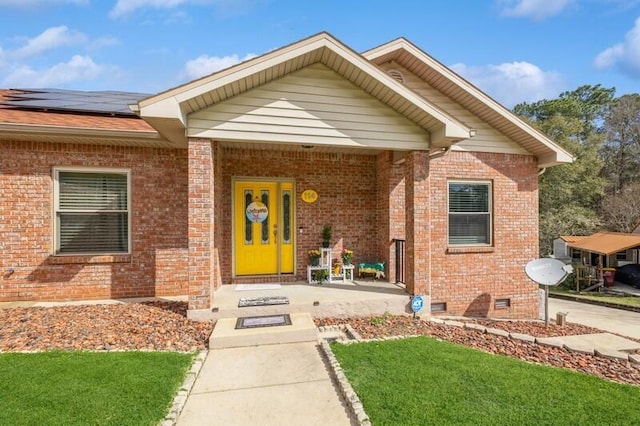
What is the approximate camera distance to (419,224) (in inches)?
221

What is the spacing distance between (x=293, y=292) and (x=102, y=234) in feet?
12.8

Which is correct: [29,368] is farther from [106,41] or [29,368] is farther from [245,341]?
[106,41]

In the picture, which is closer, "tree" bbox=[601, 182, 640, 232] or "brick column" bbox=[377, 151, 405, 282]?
"brick column" bbox=[377, 151, 405, 282]

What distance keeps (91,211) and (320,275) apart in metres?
4.63

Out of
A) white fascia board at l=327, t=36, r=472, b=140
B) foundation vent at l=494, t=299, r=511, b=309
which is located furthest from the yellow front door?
foundation vent at l=494, t=299, r=511, b=309

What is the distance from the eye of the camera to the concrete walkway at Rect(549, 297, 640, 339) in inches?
298

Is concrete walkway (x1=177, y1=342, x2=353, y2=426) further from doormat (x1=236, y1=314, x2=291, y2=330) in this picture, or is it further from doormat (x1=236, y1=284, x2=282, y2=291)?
doormat (x1=236, y1=284, x2=282, y2=291)

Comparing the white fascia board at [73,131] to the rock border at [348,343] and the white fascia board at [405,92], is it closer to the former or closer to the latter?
the white fascia board at [405,92]

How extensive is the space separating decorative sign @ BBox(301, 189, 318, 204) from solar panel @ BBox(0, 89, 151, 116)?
12.4 feet

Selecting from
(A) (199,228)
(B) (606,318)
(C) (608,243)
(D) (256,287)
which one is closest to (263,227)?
(D) (256,287)

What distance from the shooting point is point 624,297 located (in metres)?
13.7

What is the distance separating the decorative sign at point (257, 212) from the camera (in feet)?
22.4

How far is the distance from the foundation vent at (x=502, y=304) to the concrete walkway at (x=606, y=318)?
235 cm

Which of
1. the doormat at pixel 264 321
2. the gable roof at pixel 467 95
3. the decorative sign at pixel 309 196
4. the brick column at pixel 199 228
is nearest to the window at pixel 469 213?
the gable roof at pixel 467 95
